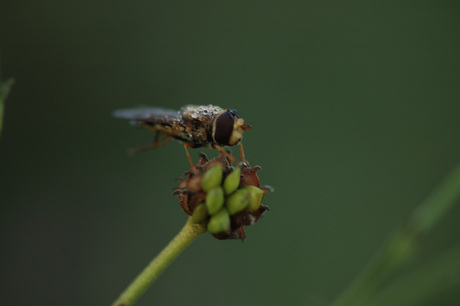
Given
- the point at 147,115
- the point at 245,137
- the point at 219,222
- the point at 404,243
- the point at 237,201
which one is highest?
the point at 404,243

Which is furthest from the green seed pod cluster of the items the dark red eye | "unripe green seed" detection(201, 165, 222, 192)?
the dark red eye

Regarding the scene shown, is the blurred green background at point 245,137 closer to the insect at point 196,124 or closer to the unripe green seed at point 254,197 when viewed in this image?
the insect at point 196,124

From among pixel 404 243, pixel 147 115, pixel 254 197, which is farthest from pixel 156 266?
pixel 147 115

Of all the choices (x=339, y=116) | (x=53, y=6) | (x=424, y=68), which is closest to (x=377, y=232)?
(x=339, y=116)

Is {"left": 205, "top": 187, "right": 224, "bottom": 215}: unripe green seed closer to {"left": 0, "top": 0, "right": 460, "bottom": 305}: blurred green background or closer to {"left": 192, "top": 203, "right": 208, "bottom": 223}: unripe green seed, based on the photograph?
{"left": 192, "top": 203, "right": 208, "bottom": 223}: unripe green seed

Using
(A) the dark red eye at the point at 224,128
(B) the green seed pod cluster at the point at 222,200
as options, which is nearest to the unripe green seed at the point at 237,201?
(B) the green seed pod cluster at the point at 222,200

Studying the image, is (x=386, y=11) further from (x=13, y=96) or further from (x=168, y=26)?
(x=13, y=96)

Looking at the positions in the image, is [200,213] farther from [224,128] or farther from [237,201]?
[224,128]
